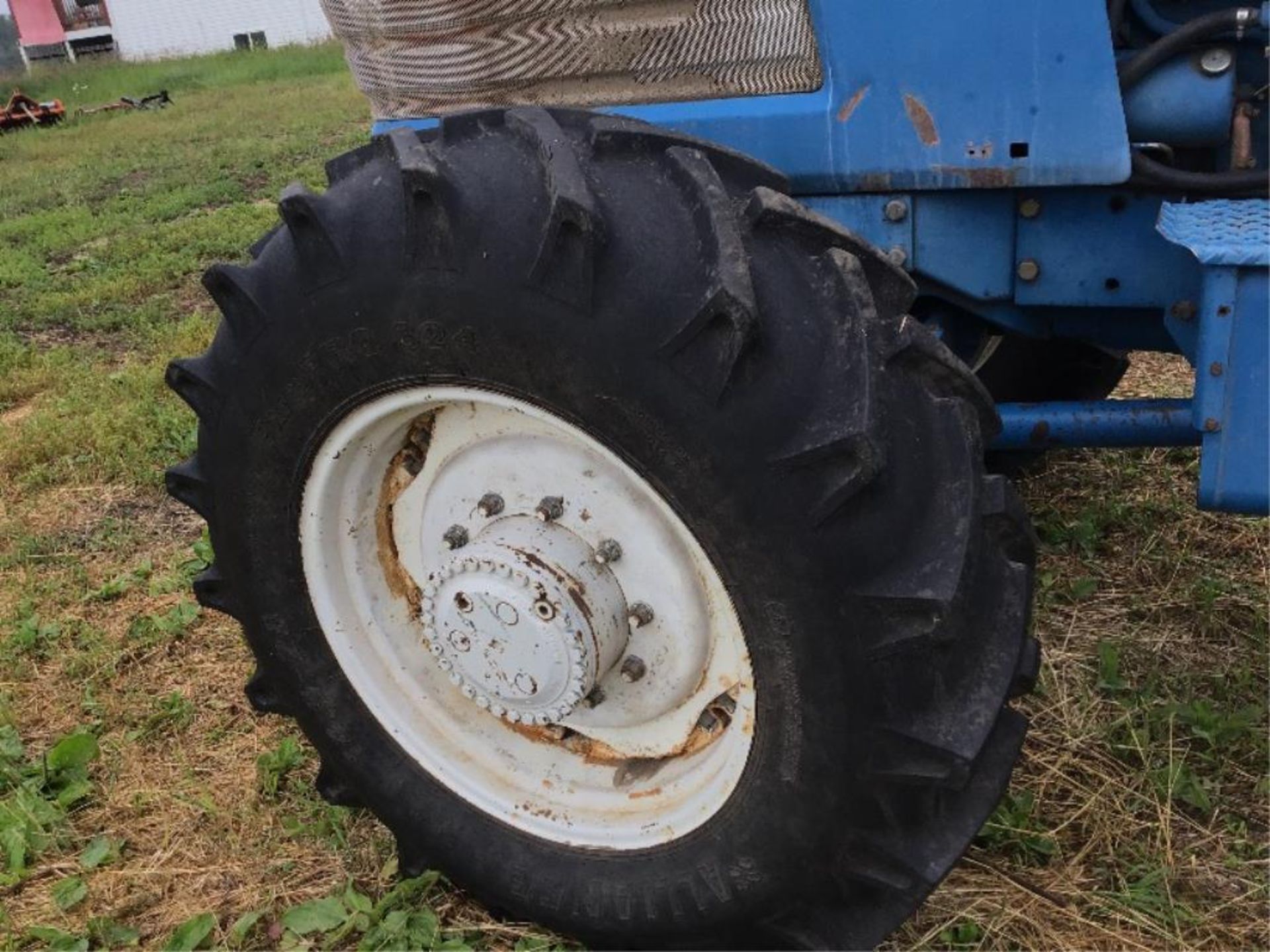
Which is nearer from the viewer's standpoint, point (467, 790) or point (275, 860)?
point (467, 790)

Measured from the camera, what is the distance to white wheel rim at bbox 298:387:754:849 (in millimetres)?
1784

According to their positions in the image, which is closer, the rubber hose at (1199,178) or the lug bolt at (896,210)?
the rubber hose at (1199,178)

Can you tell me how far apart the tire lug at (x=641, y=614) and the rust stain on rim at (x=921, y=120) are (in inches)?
31.2

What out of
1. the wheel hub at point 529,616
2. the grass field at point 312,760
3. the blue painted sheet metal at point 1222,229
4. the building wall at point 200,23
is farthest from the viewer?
the building wall at point 200,23

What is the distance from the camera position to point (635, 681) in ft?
6.21

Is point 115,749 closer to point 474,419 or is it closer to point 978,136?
point 474,419

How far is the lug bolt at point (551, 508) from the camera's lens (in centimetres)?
185

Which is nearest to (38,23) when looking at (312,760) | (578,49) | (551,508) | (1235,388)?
(312,760)

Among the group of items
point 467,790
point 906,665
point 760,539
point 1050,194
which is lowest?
point 467,790

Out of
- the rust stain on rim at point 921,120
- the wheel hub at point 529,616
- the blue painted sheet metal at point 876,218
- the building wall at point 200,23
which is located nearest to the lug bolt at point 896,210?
the blue painted sheet metal at point 876,218

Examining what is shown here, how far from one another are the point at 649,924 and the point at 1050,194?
1.26m

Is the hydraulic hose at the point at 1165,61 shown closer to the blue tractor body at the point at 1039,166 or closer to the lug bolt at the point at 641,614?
the blue tractor body at the point at 1039,166

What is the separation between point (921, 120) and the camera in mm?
1772

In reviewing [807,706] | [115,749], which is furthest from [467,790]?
[115,749]
